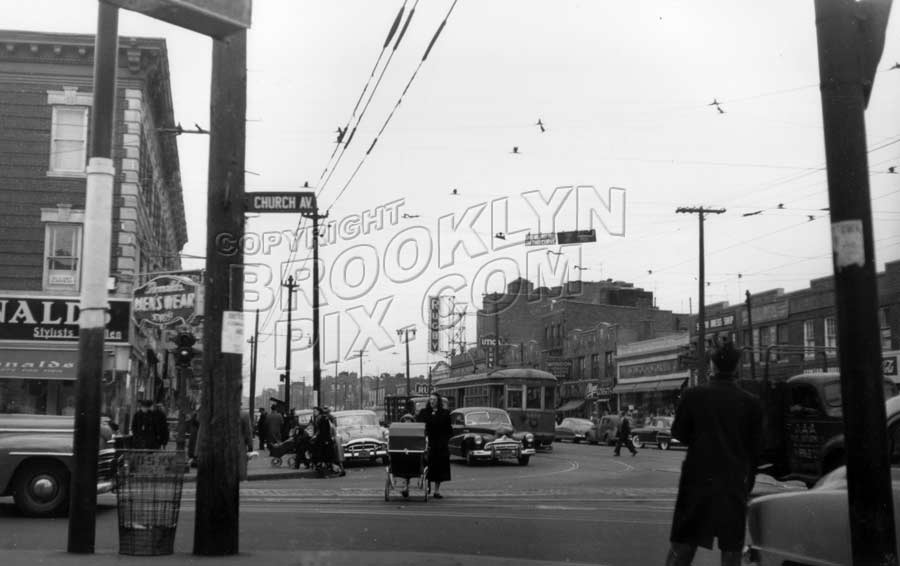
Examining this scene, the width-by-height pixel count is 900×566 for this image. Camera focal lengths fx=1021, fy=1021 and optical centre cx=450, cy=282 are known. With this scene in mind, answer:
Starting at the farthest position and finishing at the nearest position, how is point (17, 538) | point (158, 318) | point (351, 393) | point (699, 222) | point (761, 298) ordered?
point (351, 393), point (761, 298), point (699, 222), point (158, 318), point (17, 538)

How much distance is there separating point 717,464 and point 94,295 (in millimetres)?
5431

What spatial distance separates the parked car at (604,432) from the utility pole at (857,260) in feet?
141

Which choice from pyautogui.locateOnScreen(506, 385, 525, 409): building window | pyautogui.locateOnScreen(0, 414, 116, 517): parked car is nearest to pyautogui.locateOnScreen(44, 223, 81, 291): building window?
pyautogui.locateOnScreen(506, 385, 525, 409): building window

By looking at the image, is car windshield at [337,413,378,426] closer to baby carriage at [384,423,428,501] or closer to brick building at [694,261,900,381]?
baby carriage at [384,423,428,501]

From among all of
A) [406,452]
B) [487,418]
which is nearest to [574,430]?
[487,418]

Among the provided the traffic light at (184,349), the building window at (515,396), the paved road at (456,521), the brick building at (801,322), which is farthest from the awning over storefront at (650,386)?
the paved road at (456,521)

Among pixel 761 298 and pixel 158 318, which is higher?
pixel 761 298

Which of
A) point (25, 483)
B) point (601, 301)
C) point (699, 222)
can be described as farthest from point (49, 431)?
point (601, 301)

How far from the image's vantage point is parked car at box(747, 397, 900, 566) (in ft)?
17.8

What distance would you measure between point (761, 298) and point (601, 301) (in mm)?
37881

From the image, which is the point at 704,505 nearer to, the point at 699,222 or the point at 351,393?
the point at 699,222

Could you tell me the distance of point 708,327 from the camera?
62125mm

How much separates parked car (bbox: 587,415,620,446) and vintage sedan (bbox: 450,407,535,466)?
729 inches

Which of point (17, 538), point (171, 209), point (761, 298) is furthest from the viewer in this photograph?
point (761, 298)
